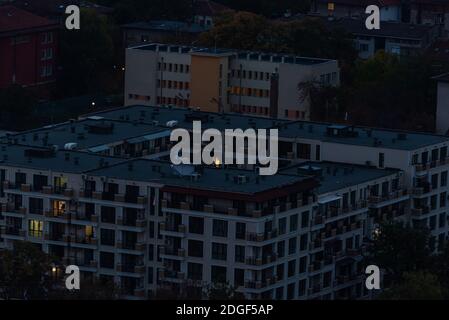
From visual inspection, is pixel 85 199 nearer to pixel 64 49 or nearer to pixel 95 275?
pixel 95 275

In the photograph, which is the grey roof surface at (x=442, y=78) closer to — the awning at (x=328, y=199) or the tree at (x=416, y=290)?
the awning at (x=328, y=199)

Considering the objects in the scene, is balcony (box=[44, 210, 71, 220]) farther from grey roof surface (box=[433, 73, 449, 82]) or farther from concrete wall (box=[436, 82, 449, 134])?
grey roof surface (box=[433, 73, 449, 82])

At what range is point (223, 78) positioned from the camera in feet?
222

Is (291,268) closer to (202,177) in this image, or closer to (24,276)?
(202,177)

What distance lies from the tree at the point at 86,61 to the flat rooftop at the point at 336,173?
27678 millimetres

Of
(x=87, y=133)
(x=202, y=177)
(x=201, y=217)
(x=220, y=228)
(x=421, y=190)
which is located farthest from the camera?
(x=87, y=133)

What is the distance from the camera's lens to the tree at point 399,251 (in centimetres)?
4434

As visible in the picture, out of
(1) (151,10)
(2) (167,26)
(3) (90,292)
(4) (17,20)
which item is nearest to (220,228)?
(3) (90,292)

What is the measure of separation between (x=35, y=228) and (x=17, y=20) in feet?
99.4

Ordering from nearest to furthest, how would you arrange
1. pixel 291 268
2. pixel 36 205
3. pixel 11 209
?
A: pixel 291 268 < pixel 36 205 < pixel 11 209

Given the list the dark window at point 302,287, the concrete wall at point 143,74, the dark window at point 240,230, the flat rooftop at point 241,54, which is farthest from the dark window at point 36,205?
the concrete wall at point 143,74

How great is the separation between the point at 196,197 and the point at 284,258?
211cm

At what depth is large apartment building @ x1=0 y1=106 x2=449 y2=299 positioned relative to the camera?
42.8m

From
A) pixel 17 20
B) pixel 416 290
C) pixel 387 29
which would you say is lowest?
pixel 416 290
